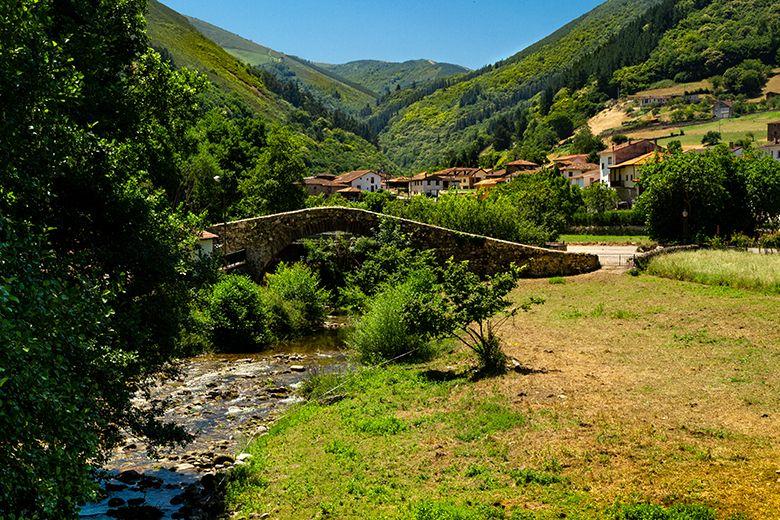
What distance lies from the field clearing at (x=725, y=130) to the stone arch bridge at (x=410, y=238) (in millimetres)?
100217

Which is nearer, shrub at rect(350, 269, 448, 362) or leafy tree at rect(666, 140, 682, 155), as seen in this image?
shrub at rect(350, 269, 448, 362)

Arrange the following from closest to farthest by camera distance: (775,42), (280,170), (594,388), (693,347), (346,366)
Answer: (594,388) < (693,347) < (346,366) < (280,170) < (775,42)

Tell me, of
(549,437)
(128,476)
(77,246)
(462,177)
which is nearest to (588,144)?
(462,177)

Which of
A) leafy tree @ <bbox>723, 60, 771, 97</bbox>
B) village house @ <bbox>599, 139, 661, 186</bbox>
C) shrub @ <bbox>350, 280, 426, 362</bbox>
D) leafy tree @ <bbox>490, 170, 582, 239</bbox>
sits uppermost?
leafy tree @ <bbox>723, 60, 771, 97</bbox>

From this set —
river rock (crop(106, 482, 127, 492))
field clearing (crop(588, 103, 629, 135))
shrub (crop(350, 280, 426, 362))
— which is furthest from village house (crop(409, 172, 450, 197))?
river rock (crop(106, 482, 127, 492))

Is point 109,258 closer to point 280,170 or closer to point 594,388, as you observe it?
point 594,388

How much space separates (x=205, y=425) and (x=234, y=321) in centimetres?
856

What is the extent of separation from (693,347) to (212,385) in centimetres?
1307

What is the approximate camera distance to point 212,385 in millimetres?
17812

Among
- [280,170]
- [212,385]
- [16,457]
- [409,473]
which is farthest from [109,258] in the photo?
[280,170]

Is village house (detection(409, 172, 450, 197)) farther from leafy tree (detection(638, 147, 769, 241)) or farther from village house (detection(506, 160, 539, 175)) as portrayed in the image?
leafy tree (detection(638, 147, 769, 241))

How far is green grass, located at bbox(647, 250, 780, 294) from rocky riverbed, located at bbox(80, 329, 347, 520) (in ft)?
51.3

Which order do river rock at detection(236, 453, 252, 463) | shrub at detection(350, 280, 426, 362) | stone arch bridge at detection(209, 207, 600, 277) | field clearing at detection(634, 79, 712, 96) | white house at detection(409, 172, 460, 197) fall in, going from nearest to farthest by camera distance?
river rock at detection(236, 453, 252, 463)
shrub at detection(350, 280, 426, 362)
stone arch bridge at detection(209, 207, 600, 277)
white house at detection(409, 172, 460, 197)
field clearing at detection(634, 79, 712, 96)

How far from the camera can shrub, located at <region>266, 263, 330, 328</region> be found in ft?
86.2
